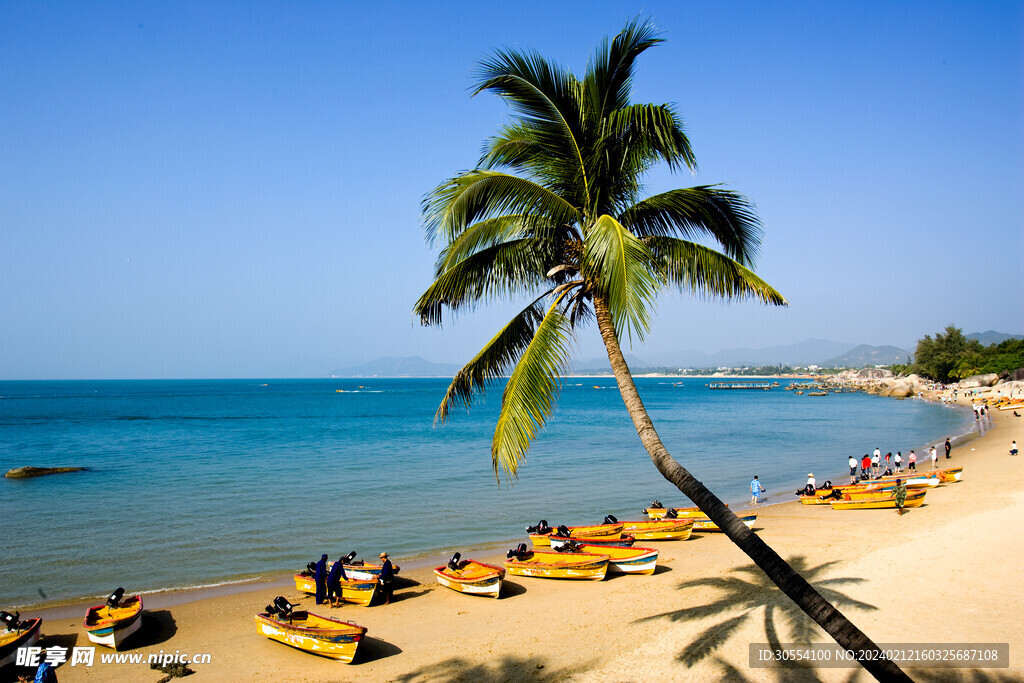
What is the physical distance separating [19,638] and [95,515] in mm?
14315

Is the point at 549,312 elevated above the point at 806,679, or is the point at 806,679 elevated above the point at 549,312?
the point at 549,312

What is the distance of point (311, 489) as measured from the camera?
2733 cm

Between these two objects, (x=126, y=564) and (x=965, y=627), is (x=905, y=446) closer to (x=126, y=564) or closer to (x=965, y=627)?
(x=965, y=627)

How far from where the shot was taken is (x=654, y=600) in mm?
12391

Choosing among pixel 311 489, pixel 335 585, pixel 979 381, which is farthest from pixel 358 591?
pixel 979 381

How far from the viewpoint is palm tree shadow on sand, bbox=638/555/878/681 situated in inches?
345

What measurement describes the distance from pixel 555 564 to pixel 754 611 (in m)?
5.15

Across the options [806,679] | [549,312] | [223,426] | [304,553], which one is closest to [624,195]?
[549,312]

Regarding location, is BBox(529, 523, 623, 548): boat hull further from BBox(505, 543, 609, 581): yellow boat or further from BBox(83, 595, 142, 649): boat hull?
BBox(83, 595, 142, 649): boat hull

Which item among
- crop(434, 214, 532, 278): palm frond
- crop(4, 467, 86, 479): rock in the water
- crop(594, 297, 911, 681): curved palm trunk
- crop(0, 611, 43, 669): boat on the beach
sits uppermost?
crop(434, 214, 532, 278): palm frond

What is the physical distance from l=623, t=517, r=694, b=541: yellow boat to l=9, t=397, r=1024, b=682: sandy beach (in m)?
1.08

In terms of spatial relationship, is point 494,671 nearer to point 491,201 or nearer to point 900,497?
point 491,201

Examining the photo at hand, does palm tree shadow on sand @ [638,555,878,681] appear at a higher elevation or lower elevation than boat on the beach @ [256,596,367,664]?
higher

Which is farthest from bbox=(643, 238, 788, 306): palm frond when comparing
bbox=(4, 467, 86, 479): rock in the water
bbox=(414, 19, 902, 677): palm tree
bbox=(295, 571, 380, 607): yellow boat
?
bbox=(4, 467, 86, 479): rock in the water
